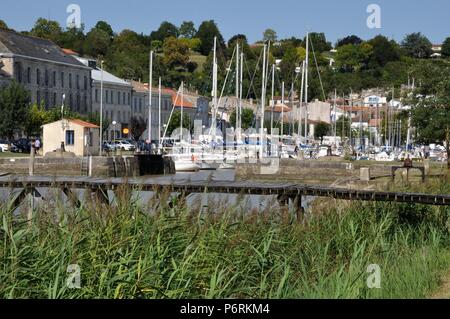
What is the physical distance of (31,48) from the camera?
A: 10519 centimetres

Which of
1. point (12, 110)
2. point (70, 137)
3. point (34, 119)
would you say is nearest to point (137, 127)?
point (34, 119)

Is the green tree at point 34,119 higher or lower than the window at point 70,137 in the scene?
higher

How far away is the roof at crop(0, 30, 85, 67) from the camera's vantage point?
100725 mm

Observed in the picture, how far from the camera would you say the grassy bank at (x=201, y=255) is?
14477 millimetres

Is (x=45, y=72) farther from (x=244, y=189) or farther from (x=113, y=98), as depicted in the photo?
(x=244, y=189)

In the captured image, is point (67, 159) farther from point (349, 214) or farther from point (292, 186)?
point (349, 214)

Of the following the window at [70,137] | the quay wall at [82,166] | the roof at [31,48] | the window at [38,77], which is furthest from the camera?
the window at [38,77]

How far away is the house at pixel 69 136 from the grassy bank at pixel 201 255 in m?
54.1

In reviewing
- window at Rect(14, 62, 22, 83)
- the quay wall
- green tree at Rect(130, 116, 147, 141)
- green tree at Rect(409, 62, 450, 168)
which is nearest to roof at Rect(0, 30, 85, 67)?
window at Rect(14, 62, 22, 83)

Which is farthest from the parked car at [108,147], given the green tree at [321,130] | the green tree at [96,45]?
the green tree at [96,45]

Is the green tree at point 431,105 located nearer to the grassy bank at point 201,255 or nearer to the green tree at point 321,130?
the grassy bank at point 201,255

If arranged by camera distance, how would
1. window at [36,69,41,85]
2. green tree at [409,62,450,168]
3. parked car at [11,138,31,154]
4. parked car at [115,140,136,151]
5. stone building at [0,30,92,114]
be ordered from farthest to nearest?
1. window at [36,69,41,85]
2. stone building at [0,30,92,114]
3. parked car at [115,140,136,151]
4. parked car at [11,138,31,154]
5. green tree at [409,62,450,168]

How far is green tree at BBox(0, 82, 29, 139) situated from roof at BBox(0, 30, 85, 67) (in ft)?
36.7

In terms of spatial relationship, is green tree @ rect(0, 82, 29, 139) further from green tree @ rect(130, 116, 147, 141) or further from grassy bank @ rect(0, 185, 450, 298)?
grassy bank @ rect(0, 185, 450, 298)
